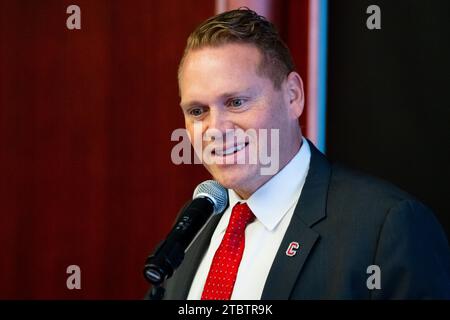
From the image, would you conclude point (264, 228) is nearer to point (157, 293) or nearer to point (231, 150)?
point (231, 150)

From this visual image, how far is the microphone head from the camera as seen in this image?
1267 mm

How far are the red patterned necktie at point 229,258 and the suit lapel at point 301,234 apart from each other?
11cm

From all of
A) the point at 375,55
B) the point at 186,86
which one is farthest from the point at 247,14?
the point at 375,55

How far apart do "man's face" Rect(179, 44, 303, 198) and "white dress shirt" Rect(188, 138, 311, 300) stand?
30mm

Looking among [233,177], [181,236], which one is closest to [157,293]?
[181,236]

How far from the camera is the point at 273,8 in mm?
1910

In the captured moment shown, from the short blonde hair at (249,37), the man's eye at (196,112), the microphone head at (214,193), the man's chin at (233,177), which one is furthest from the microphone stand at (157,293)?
the short blonde hair at (249,37)

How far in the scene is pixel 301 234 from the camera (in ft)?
4.44

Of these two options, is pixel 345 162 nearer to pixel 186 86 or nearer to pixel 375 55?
pixel 375 55

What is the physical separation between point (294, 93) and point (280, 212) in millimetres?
297

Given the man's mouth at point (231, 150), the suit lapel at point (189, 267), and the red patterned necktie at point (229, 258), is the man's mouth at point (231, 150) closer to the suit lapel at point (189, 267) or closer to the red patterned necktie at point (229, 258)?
the red patterned necktie at point (229, 258)

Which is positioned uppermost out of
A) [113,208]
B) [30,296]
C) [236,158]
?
[236,158]

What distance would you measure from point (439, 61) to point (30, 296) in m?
1.52

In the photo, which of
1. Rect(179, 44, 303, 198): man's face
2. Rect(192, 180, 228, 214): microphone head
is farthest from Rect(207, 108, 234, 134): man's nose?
Rect(192, 180, 228, 214): microphone head
